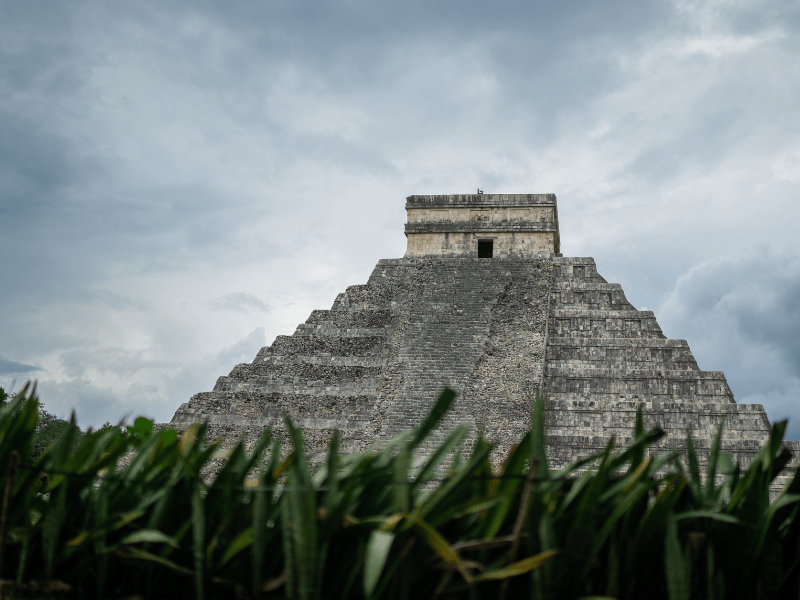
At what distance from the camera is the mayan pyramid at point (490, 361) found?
38.3 feet

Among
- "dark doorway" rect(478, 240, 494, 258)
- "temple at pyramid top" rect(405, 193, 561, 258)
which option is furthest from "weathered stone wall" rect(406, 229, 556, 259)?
"dark doorway" rect(478, 240, 494, 258)

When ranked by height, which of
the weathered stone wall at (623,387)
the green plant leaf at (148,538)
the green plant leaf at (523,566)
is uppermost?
the weathered stone wall at (623,387)

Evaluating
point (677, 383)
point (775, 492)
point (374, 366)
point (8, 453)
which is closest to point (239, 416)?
point (374, 366)

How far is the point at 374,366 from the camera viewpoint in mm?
13062

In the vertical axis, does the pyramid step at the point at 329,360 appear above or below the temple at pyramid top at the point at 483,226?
below

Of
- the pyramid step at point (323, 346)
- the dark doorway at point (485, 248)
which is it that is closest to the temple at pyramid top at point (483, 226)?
the dark doorway at point (485, 248)

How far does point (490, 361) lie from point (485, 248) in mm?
3777

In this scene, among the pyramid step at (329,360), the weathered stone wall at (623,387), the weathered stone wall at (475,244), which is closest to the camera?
the weathered stone wall at (623,387)

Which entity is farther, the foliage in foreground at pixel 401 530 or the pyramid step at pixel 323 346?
the pyramid step at pixel 323 346

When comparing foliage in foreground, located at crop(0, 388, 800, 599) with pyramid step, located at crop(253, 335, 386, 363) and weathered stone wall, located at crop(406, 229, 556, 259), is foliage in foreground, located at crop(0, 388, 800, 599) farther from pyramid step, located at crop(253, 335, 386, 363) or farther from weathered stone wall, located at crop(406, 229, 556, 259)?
weathered stone wall, located at crop(406, 229, 556, 259)

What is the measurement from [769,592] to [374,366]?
1128 cm

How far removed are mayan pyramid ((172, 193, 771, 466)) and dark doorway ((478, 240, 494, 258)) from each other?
0.32ft

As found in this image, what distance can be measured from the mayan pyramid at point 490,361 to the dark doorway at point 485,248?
98 mm

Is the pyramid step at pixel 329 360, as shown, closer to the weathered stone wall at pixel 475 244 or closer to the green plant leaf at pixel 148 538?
the weathered stone wall at pixel 475 244
